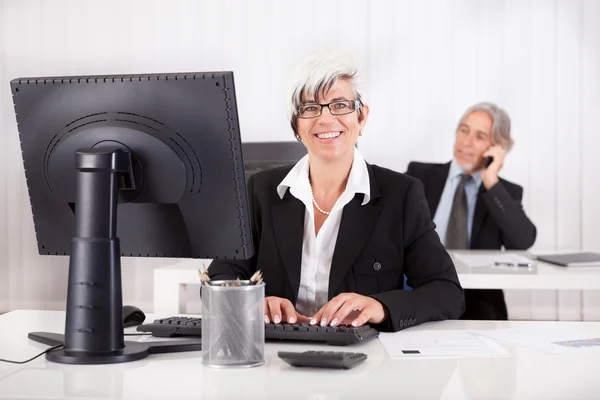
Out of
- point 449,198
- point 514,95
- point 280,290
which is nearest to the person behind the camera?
point 280,290

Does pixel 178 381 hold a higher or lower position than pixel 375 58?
lower

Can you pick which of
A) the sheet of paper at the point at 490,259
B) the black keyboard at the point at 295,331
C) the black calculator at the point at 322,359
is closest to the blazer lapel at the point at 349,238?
the black keyboard at the point at 295,331

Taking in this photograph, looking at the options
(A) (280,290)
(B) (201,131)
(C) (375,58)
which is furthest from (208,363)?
(C) (375,58)

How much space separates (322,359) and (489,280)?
1.96 meters

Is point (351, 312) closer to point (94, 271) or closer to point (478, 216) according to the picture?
point (94, 271)

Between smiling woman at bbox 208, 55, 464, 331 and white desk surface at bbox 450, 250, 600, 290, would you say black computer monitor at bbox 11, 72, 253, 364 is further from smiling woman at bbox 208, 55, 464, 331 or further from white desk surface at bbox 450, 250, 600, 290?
white desk surface at bbox 450, 250, 600, 290

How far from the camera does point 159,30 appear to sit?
17.6 feet

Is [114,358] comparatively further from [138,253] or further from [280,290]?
[280,290]

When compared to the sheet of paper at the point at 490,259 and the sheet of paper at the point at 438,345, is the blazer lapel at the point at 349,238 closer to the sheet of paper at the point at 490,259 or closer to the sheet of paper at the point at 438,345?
the sheet of paper at the point at 438,345

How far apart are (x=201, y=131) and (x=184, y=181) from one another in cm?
11

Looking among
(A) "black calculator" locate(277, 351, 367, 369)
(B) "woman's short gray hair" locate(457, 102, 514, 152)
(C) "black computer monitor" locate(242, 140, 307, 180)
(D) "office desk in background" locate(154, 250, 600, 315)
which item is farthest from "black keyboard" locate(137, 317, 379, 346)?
(B) "woman's short gray hair" locate(457, 102, 514, 152)

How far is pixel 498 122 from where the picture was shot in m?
4.78

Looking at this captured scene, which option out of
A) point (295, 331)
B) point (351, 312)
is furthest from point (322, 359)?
point (351, 312)

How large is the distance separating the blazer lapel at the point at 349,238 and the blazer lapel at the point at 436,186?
8.12 ft
